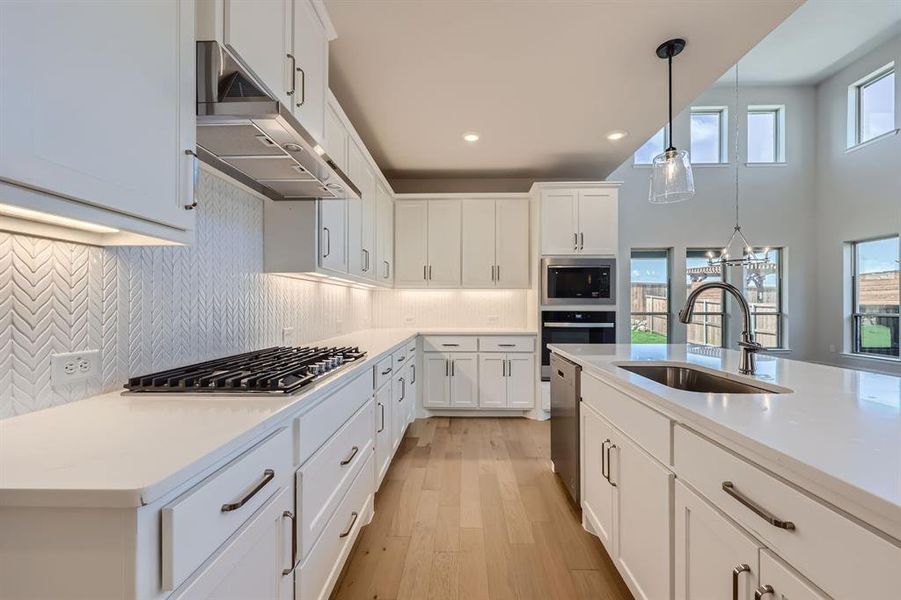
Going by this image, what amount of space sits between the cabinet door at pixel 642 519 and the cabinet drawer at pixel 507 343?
7.90 feet

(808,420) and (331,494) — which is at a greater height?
(808,420)

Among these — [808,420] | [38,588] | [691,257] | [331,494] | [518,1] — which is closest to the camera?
[38,588]

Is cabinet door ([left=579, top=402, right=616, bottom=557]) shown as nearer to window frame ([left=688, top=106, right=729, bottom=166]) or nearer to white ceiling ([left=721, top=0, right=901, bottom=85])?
white ceiling ([left=721, top=0, right=901, bottom=85])

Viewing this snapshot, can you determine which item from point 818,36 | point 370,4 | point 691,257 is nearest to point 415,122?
point 370,4

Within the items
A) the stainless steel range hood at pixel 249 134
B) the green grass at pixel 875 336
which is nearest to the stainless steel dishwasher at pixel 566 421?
the stainless steel range hood at pixel 249 134

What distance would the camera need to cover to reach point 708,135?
6.43m

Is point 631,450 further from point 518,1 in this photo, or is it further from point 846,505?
point 518,1

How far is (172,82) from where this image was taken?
3.14 feet

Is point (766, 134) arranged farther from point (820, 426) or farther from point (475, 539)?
point (475, 539)

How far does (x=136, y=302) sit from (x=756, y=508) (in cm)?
→ 183

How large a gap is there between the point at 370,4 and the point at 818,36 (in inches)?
258

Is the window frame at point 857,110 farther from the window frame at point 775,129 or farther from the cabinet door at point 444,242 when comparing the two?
the cabinet door at point 444,242

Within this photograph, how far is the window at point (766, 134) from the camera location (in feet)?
20.9

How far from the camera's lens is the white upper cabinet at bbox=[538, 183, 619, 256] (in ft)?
13.3
